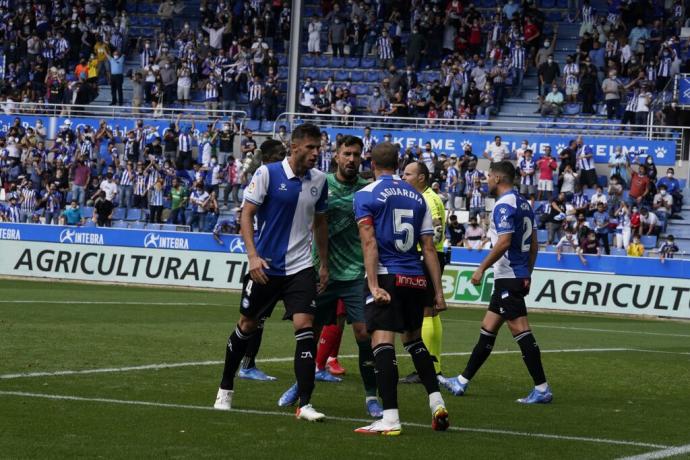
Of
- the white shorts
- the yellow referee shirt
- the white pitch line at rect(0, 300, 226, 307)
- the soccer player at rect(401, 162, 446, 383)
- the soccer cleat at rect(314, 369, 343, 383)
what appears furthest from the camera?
the white shorts

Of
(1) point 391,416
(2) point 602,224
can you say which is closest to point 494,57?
(2) point 602,224

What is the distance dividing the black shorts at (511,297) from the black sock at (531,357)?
0.20 m

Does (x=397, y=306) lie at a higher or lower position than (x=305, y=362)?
higher

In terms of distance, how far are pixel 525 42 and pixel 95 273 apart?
15.4 metres

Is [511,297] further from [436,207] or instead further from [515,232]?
[436,207]

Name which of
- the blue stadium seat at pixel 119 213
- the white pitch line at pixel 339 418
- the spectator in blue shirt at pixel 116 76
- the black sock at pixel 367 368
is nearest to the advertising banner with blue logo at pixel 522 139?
the blue stadium seat at pixel 119 213

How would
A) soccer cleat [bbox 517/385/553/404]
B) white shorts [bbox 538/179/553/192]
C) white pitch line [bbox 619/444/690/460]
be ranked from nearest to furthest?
white pitch line [bbox 619/444/690/460], soccer cleat [bbox 517/385/553/404], white shorts [bbox 538/179/553/192]

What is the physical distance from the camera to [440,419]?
9117mm

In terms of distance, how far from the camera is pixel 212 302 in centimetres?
2475

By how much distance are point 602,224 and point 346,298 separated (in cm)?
2120

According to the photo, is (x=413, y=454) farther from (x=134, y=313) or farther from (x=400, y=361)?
(x=134, y=313)

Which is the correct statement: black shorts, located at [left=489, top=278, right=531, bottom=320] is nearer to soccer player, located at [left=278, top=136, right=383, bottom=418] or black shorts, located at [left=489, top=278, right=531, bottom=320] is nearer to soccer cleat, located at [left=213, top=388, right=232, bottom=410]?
soccer player, located at [left=278, top=136, right=383, bottom=418]

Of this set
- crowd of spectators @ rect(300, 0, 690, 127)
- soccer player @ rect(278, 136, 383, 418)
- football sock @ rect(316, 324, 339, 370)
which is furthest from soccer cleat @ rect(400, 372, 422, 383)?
crowd of spectators @ rect(300, 0, 690, 127)

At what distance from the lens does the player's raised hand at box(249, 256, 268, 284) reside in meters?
9.33
